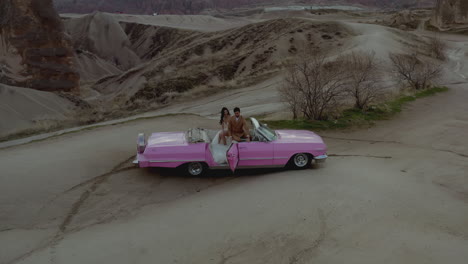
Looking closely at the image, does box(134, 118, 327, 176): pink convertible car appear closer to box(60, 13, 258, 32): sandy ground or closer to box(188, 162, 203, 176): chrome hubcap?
box(188, 162, 203, 176): chrome hubcap

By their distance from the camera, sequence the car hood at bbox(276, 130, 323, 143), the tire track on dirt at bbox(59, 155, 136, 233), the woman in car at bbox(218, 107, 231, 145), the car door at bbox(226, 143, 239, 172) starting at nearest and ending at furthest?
1. the tire track on dirt at bbox(59, 155, 136, 233)
2. the car door at bbox(226, 143, 239, 172)
3. the woman in car at bbox(218, 107, 231, 145)
4. the car hood at bbox(276, 130, 323, 143)

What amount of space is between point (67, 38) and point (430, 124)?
100ft

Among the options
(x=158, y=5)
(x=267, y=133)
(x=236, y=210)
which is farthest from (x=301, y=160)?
(x=158, y=5)

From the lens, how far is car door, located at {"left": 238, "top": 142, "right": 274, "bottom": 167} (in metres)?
9.02

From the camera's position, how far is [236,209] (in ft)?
24.7

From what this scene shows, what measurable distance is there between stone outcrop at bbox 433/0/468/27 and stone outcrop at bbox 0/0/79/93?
3903 cm

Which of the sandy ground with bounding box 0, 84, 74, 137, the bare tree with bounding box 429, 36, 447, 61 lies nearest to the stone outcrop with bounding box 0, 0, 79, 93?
the sandy ground with bounding box 0, 84, 74, 137

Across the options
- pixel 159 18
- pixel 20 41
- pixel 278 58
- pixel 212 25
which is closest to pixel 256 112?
pixel 278 58

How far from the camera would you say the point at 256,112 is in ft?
59.0

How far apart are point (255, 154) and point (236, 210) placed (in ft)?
6.15

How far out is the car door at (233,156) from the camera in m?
8.77

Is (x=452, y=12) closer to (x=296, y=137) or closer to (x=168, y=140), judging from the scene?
(x=296, y=137)

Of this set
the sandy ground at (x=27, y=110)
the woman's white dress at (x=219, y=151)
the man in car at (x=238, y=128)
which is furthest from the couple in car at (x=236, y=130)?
the sandy ground at (x=27, y=110)

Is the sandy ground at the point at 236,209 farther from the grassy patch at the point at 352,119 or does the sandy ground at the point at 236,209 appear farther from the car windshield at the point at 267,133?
the grassy patch at the point at 352,119
